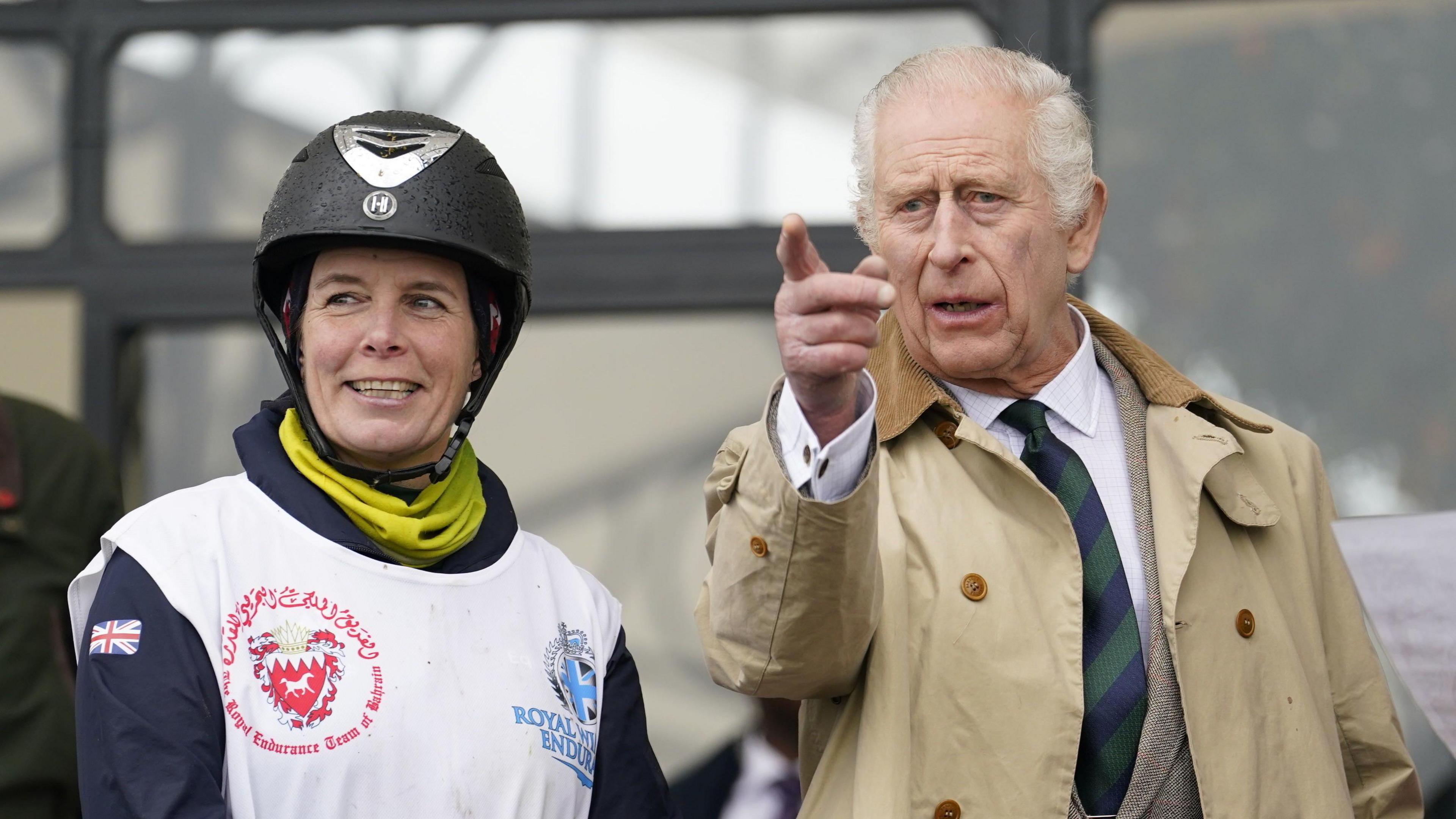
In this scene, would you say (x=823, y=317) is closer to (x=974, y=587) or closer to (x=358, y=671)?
(x=974, y=587)

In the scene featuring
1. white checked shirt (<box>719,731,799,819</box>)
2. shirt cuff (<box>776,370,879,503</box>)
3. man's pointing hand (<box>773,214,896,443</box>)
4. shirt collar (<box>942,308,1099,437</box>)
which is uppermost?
man's pointing hand (<box>773,214,896,443</box>)

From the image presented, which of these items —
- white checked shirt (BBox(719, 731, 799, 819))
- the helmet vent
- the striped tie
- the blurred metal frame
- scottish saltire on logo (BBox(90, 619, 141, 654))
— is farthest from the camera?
the blurred metal frame

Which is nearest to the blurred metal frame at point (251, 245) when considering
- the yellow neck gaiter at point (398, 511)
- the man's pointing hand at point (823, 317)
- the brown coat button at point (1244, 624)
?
the yellow neck gaiter at point (398, 511)

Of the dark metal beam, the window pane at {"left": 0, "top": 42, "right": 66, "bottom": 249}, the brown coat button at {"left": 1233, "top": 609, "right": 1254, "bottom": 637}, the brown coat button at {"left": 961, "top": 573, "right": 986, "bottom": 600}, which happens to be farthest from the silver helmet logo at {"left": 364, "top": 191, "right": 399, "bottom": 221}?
the window pane at {"left": 0, "top": 42, "right": 66, "bottom": 249}

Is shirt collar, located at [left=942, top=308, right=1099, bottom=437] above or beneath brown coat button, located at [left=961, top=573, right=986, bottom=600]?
above

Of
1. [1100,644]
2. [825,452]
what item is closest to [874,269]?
[825,452]

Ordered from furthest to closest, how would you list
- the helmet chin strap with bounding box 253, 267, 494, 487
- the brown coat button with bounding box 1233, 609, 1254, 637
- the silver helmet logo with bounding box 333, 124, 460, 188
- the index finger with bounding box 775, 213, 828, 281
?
the silver helmet logo with bounding box 333, 124, 460, 188, the helmet chin strap with bounding box 253, 267, 494, 487, the brown coat button with bounding box 1233, 609, 1254, 637, the index finger with bounding box 775, 213, 828, 281

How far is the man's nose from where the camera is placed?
2.53 meters

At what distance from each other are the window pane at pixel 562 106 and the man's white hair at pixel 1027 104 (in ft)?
4.54

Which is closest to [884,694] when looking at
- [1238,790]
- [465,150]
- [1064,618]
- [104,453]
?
[1064,618]

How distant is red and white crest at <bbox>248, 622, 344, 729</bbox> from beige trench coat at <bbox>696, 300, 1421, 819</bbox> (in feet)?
1.65

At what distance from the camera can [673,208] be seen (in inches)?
164

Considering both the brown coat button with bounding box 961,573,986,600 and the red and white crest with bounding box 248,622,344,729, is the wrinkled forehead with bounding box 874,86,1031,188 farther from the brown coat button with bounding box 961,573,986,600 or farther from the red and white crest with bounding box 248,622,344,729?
the red and white crest with bounding box 248,622,344,729

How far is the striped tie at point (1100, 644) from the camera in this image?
2.31m
